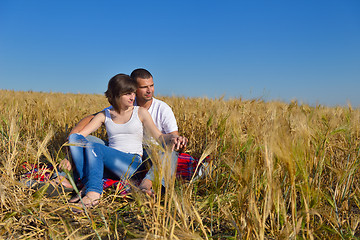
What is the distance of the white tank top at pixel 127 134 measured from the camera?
229cm

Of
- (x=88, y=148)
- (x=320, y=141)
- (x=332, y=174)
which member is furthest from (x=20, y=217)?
(x=332, y=174)

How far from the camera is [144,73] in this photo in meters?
2.50

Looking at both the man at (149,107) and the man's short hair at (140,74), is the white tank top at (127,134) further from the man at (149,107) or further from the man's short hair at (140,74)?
the man's short hair at (140,74)

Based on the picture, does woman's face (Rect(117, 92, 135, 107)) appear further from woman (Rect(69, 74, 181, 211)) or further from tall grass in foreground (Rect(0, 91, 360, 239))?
tall grass in foreground (Rect(0, 91, 360, 239))

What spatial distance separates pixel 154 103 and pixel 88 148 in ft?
2.98

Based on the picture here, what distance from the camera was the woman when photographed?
6.25ft

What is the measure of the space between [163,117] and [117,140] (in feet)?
1.56

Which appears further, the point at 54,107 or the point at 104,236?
the point at 54,107

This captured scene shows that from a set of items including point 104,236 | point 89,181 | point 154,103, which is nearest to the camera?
point 104,236

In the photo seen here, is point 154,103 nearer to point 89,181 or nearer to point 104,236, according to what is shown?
point 89,181

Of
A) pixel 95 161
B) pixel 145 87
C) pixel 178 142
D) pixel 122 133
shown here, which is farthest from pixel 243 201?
pixel 145 87

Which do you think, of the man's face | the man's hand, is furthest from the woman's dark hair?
the man's hand

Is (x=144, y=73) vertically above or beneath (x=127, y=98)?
above

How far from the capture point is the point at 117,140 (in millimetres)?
2320
